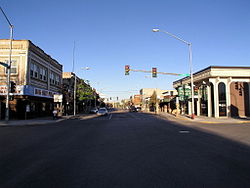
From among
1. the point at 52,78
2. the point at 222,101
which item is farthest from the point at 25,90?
A: the point at 222,101

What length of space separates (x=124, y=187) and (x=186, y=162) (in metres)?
2.79

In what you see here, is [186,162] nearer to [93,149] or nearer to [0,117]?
[93,149]

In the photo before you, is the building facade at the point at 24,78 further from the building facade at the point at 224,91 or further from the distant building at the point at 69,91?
the building facade at the point at 224,91

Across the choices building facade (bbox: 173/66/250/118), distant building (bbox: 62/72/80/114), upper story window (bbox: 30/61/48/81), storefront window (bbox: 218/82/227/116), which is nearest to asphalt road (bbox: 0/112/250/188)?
upper story window (bbox: 30/61/48/81)

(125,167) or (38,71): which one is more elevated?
(38,71)

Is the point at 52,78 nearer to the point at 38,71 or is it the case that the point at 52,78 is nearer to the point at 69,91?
the point at 38,71

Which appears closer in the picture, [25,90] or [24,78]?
[25,90]

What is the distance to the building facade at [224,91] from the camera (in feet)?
99.9

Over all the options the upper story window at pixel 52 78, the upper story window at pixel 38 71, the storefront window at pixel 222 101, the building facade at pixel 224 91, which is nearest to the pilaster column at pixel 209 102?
the building facade at pixel 224 91

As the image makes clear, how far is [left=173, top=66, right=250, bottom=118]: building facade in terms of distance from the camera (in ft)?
99.9

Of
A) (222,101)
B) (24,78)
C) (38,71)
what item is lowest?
(222,101)

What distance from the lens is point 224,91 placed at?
3106cm

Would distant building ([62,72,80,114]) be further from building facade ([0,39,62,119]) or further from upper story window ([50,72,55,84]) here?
building facade ([0,39,62,119])

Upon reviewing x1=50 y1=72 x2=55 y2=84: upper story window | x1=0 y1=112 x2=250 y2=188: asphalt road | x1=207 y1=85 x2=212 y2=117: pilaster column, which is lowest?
x1=0 y1=112 x2=250 y2=188: asphalt road
